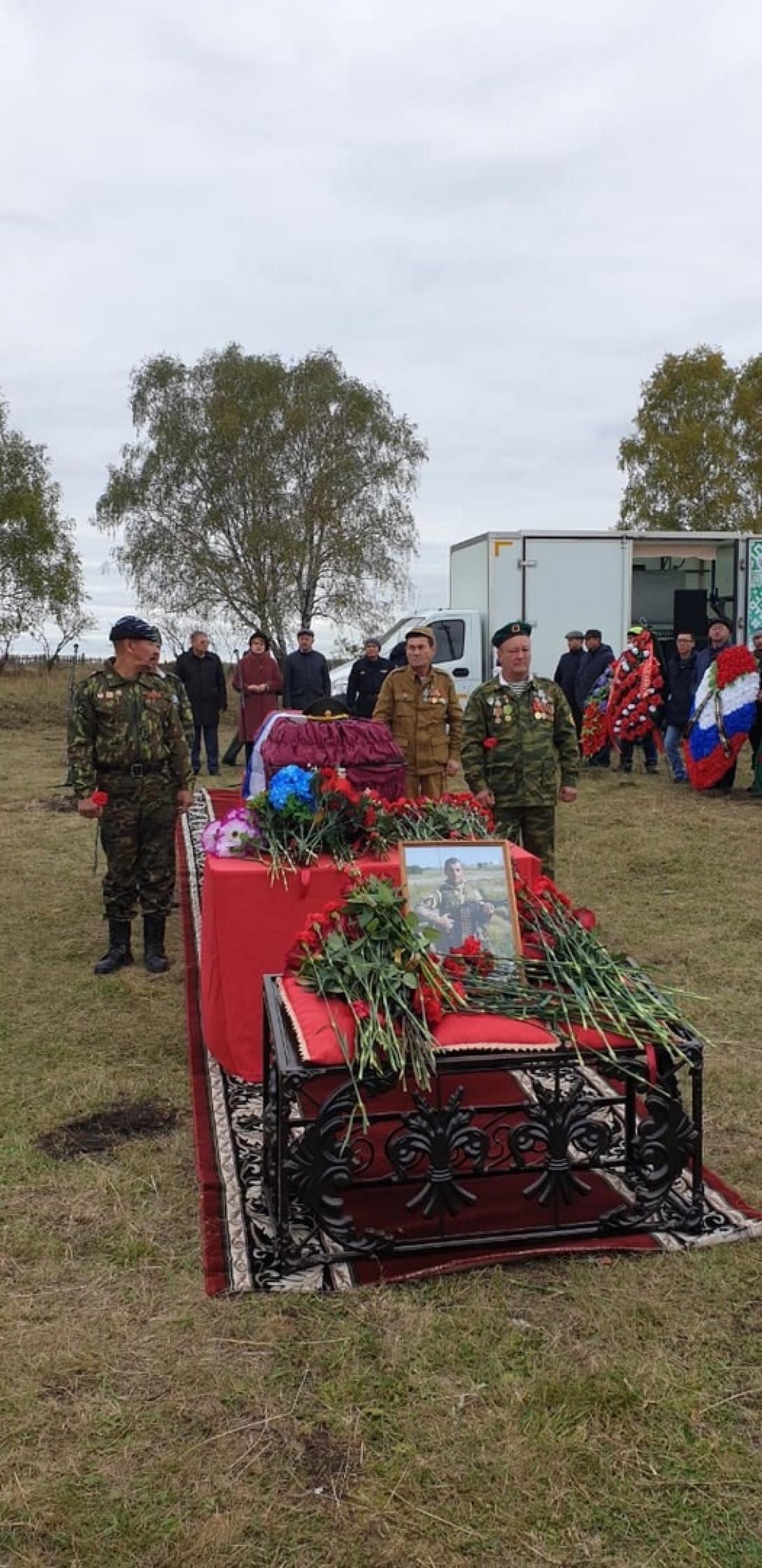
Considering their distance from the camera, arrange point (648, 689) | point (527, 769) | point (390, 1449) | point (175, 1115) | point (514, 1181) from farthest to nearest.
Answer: point (648, 689)
point (527, 769)
point (175, 1115)
point (514, 1181)
point (390, 1449)

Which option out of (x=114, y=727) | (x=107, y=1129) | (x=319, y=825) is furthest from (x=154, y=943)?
(x=107, y=1129)

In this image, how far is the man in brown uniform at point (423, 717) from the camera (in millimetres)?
6172

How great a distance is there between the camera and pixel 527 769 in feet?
17.0

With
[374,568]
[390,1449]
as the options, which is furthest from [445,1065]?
[374,568]

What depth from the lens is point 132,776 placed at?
517 cm

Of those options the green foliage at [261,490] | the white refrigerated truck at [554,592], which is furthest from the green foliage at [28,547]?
the white refrigerated truck at [554,592]

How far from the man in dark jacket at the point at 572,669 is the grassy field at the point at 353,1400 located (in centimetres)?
938

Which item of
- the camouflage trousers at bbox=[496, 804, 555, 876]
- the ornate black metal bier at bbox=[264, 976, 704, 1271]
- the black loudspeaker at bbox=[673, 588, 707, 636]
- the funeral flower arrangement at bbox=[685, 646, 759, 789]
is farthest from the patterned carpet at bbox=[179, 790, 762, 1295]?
the black loudspeaker at bbox=[673, 588, 707, 636]

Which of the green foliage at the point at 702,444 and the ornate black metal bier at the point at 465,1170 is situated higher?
the green foliage at the point at 702,444

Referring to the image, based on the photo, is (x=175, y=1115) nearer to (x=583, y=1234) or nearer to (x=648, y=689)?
(x=583, y=1234)

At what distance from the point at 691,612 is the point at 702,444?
1832 cm

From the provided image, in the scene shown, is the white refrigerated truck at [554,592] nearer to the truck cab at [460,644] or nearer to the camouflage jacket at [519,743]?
the truck cab at [460,644]

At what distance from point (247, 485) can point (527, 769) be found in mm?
22094

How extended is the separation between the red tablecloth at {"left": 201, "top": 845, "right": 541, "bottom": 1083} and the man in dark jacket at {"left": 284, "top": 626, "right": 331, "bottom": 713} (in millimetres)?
7971
